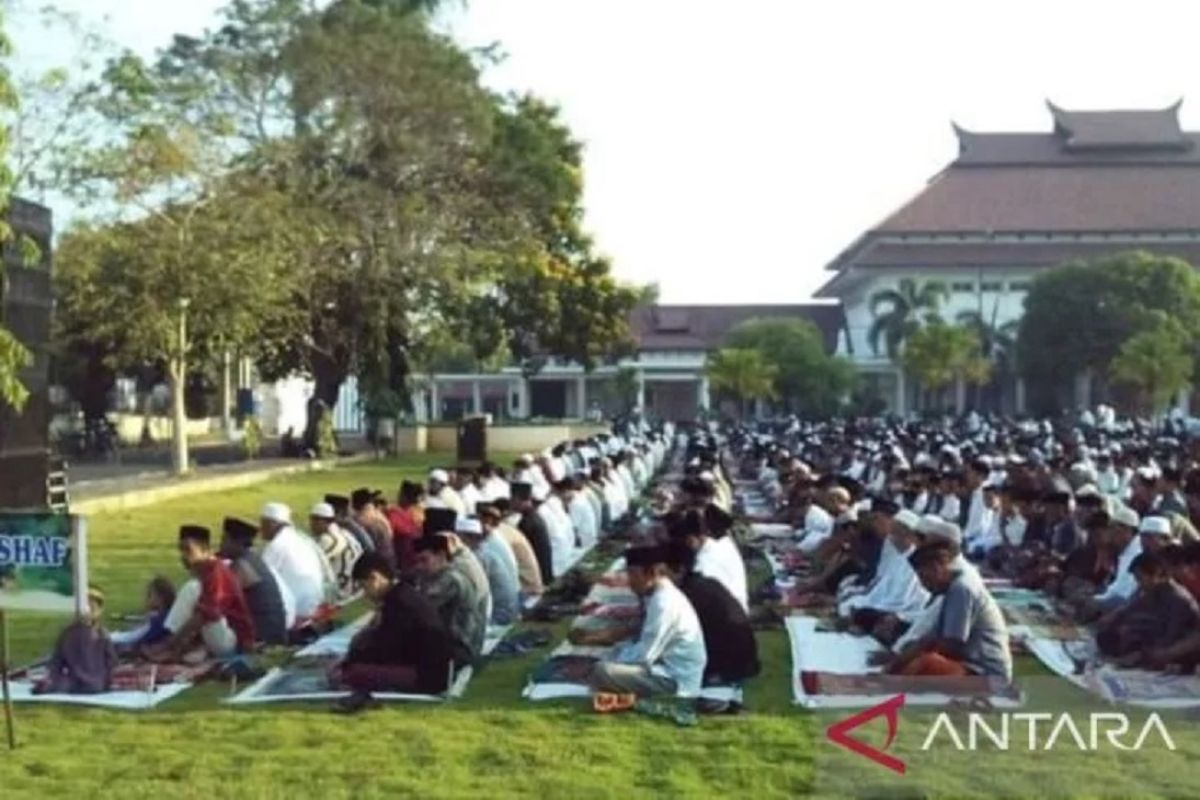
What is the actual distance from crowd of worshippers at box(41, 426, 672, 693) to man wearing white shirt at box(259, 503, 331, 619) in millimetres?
11

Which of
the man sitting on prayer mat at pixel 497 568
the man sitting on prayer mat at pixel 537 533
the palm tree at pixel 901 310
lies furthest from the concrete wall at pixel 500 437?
the man sitting on prayer mat at pixel 497 568

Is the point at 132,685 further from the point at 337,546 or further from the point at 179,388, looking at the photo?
the point at 179,388

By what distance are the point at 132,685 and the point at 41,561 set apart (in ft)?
5.22

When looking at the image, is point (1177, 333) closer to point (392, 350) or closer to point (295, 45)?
point (392, 350)

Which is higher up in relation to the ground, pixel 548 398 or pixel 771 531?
pixel 548 398

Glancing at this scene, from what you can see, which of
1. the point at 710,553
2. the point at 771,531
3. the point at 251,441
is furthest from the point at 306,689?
the point at 251,441

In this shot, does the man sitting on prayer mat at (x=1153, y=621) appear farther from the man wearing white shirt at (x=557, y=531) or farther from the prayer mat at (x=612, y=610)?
the man wearing white shirt at (x=557, y=531)

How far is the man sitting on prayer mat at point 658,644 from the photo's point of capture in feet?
27.9

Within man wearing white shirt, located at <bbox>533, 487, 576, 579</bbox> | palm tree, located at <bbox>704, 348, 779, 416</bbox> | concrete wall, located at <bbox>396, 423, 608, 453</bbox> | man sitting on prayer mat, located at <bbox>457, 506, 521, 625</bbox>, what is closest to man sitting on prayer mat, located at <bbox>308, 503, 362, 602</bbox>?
man sitting on prayer mat, located at <bbox>457, 506, 521, 625</bbox>

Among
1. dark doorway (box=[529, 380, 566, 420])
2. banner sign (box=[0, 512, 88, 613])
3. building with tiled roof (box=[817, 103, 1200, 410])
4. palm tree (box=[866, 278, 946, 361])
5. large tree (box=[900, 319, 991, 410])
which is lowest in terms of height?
banner sign (box=[0, 512, 88, 613])

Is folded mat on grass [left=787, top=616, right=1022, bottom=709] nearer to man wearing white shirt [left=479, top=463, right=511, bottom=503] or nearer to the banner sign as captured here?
the banner sign

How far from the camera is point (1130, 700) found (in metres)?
8.66

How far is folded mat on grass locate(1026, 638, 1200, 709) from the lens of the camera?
8.62 meters

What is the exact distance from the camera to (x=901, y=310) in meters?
61.0
